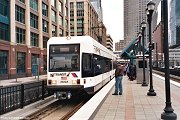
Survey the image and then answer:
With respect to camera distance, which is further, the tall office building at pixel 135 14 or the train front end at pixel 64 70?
the tall office building at pixel 135 14

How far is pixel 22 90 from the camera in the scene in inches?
496

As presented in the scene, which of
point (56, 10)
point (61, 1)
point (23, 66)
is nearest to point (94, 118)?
point (23, 66)

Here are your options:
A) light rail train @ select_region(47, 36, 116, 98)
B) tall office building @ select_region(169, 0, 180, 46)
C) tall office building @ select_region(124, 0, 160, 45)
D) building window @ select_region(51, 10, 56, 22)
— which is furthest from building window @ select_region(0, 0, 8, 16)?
tall office building @ select_region(169, 0, 180, 46)

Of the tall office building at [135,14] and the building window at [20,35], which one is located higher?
the tall office building at [135,14]

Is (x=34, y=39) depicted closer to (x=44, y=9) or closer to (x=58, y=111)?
(x=44, y=9)

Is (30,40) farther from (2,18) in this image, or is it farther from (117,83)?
(117,83)

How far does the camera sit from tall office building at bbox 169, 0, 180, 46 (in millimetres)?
122125

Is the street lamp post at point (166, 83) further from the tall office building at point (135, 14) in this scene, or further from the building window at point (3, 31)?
the building window at point (3, 31)

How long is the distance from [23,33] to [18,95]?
1519 inches

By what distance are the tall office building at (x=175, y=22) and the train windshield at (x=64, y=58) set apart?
371 ft

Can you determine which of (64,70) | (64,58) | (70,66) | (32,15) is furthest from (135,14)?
(64,70)

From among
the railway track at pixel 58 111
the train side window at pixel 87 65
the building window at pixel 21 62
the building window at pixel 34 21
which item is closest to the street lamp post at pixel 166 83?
the railway track at pixel 58 111

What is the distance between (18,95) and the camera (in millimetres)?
12547

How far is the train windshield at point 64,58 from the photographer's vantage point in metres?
15.2
